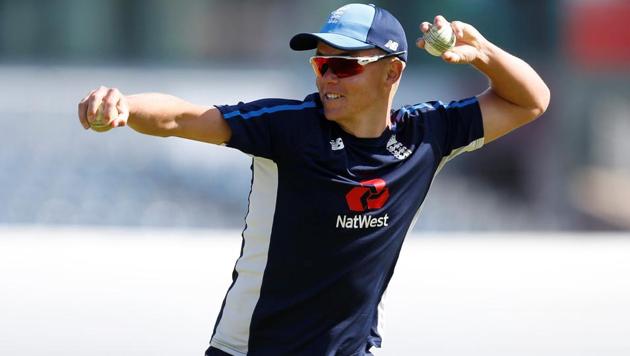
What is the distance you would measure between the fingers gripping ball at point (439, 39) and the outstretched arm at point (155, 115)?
689mm

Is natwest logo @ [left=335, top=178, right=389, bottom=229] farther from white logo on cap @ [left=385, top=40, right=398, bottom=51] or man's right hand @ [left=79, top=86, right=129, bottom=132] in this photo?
man's right hand @ [left=79, top=86, right=129, bottom=132]

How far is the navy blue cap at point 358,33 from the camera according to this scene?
10.7 feet

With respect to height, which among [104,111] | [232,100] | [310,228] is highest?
[104,111]

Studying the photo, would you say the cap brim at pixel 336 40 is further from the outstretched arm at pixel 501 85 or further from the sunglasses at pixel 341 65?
the outstretched arm at pixel 501 85

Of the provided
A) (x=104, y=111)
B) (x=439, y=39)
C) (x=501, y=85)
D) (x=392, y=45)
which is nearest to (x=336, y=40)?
(x=392, y=45)


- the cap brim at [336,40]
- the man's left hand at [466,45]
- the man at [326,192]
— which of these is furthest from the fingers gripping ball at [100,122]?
the man's left hand at [466,45]

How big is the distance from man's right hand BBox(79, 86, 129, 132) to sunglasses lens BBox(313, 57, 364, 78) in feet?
2.41

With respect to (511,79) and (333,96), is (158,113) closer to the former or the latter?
(333,96)

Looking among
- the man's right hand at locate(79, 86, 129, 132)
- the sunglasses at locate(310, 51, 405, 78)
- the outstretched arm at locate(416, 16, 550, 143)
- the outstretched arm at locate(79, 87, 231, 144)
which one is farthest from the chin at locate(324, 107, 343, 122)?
the man's right hand at locate(79, 86, 129, 132)

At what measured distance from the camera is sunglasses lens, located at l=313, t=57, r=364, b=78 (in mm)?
3285

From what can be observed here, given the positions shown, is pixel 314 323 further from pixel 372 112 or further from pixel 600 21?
pixel 600 21

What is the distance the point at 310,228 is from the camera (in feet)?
10.7

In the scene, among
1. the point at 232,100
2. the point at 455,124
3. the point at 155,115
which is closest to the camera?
the point at 155,115

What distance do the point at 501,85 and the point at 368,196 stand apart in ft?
2.21
